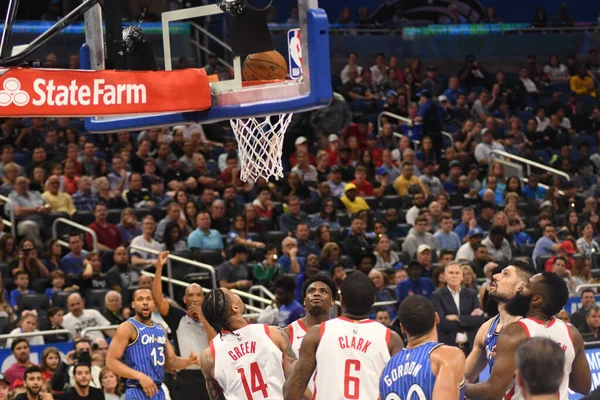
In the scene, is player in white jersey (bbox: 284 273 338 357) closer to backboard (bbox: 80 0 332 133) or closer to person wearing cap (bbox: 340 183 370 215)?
backboard (bbox: 80 0 332 133)

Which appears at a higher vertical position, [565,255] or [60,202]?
[60,202]

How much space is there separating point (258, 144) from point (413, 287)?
5398 millimetres

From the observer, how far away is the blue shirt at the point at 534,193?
58.9 feet

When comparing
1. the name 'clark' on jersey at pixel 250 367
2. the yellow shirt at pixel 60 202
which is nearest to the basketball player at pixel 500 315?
the name 'clark' on jersey at pixel 250 367

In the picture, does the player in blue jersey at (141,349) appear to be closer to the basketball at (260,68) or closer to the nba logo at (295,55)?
the basketball at (260,68)

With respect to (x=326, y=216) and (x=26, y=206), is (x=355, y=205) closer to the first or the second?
(x=326, y=216)

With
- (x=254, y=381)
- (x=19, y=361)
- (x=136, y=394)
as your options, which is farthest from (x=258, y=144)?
(x=19, y=361)

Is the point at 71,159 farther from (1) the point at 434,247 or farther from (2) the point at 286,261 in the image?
(1) the point at 434,247

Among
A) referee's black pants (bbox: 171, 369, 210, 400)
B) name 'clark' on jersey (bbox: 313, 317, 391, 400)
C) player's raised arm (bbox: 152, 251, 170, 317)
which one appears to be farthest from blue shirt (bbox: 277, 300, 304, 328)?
name 'clark' on jersey (bbox: 313, 317, 391, 400)

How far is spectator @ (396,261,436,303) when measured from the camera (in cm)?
1275

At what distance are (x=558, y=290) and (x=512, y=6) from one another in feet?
63.4

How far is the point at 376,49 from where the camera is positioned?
73.0 feet

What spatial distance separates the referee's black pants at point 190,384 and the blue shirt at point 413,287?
10.1 feet

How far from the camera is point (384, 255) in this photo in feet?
47.2
